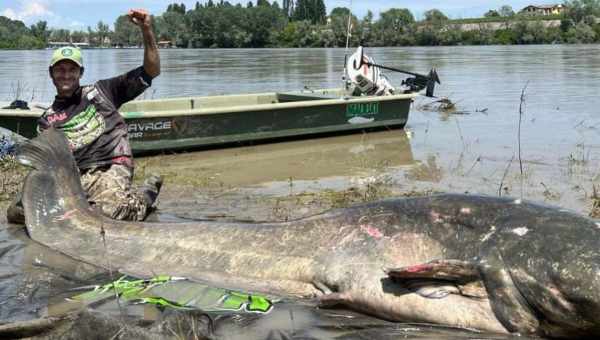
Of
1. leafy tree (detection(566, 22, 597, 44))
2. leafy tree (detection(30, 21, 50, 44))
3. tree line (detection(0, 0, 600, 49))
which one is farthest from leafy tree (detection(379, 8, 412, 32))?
leafy tree (detection(30, 21, 50, 44))

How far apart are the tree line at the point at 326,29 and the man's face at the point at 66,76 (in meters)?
52.4

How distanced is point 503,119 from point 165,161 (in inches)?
290

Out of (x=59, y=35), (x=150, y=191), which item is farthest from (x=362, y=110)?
(x=59, y=35)

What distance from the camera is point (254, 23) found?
94500 millimetres

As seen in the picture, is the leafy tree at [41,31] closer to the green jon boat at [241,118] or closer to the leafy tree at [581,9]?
the leafy tree at [581,9]

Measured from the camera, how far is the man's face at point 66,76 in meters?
5.79

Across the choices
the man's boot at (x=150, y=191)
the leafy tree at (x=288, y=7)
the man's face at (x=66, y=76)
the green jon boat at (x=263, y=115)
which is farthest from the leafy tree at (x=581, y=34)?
the man's face at (x=66, y=76)

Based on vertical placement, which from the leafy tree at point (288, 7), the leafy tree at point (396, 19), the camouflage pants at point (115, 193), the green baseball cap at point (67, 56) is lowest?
the camouflage pants at point (115, 193)

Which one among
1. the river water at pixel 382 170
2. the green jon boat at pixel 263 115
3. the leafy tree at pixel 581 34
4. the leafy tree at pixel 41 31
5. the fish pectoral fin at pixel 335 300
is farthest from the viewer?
the leafy tree at pixel 41 31

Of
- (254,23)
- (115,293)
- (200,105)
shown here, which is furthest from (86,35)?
(115,293)

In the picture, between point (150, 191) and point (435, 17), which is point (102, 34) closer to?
point (435, 17)

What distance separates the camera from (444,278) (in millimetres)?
3525

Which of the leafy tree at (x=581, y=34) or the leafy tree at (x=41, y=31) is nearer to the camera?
the leafy tree at (x=581, y=34)

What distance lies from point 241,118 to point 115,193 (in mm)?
5051
